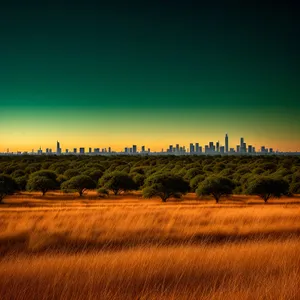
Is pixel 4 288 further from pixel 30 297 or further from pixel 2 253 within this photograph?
pixel 2 253

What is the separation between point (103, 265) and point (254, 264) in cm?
312

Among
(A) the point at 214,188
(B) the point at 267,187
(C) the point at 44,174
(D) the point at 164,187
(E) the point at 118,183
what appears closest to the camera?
(B) the point at 267,187

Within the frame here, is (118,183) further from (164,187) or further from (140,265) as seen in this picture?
(140,265)

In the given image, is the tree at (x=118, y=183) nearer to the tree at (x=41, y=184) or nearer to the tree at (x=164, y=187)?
the tree at (x=164, y=187)

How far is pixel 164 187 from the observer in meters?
49.0

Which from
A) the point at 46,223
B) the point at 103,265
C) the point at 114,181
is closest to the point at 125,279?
the point at 103,265

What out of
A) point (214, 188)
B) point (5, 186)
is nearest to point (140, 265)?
point (214, 188)

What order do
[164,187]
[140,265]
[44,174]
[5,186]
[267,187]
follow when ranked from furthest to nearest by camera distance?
1. [44,174]
2. [164,187]
3. [5,186]
4. [267,187]
5. [140,265]

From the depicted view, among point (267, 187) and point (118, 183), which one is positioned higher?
point (118, 183)

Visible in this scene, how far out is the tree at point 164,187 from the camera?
48625 millimetres

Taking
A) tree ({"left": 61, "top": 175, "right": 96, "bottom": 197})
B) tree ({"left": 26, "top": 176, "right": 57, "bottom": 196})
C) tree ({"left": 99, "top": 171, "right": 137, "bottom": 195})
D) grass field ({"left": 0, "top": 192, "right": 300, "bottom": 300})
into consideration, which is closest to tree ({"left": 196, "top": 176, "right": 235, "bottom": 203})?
tree ({"left": 99, "top": 171, "right": 137, "bottom": 195})

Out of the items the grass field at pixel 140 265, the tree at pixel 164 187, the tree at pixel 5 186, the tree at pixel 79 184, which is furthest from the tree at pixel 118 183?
the grass field at pixel 140 265

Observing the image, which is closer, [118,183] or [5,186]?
[5,186]

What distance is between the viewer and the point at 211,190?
46.8m
